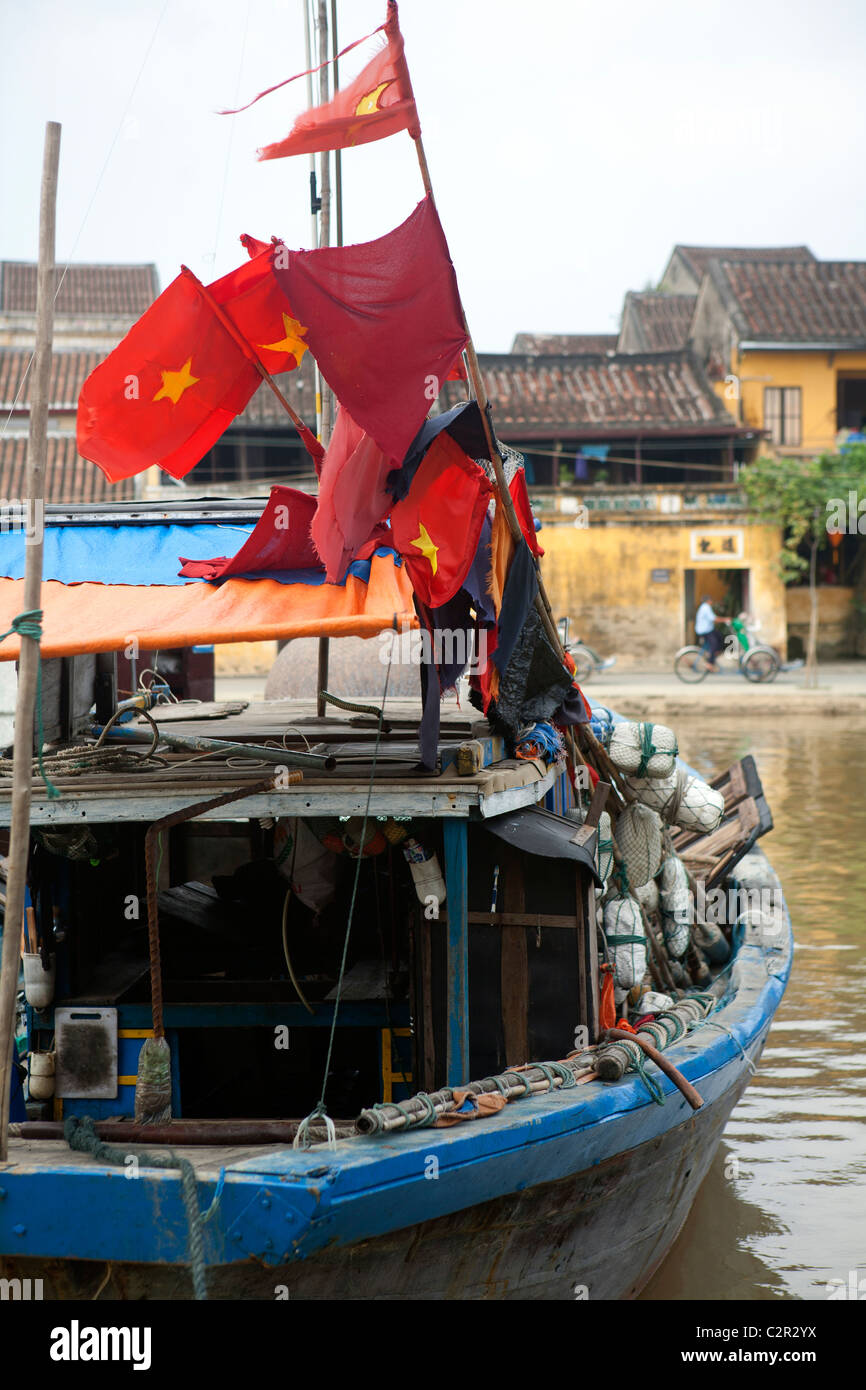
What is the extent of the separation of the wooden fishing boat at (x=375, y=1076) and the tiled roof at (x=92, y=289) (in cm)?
2305

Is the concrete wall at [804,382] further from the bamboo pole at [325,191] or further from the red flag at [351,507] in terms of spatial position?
the red flag at [351,507]

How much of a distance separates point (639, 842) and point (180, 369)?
260 cm

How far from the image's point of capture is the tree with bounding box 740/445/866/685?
2409 cm

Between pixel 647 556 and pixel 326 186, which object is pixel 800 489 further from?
pixel 326 186

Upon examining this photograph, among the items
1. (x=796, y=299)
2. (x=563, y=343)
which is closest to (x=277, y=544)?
(x=796, y=299)

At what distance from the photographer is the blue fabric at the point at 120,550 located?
4.59 m

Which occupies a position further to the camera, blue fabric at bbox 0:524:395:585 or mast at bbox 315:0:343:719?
mast at bbox 315:0:343:719

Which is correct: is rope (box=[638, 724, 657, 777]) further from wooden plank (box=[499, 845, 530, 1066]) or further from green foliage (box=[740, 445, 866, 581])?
green foliage (box=[740, 445, 866, 581])

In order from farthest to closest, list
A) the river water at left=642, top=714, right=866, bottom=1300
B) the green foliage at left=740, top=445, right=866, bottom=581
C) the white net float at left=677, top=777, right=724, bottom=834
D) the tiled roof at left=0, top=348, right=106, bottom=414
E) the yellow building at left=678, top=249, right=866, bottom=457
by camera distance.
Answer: the yellow building at left=678, top=249, right=866, bottom=457 < the green foliage at left=740, top=445, right=866, bottom=581 < the tiled roof at left=0, top=348, right=106, bottom=414 < the white net float at left=677, top=777, right=724, bottom=834 < the river water at left=642, top=714, right=866, bottom=1300

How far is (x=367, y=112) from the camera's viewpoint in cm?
375

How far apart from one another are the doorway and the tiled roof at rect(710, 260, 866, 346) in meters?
4.89

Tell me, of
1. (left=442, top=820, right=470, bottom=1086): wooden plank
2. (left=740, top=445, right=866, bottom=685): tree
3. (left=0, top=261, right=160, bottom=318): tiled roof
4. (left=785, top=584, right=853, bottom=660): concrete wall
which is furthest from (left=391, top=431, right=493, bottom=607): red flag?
(left=785, top=584, right=853, bottom=660): concrete wall

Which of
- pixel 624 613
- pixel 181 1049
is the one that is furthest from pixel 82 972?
pixel 624 613
